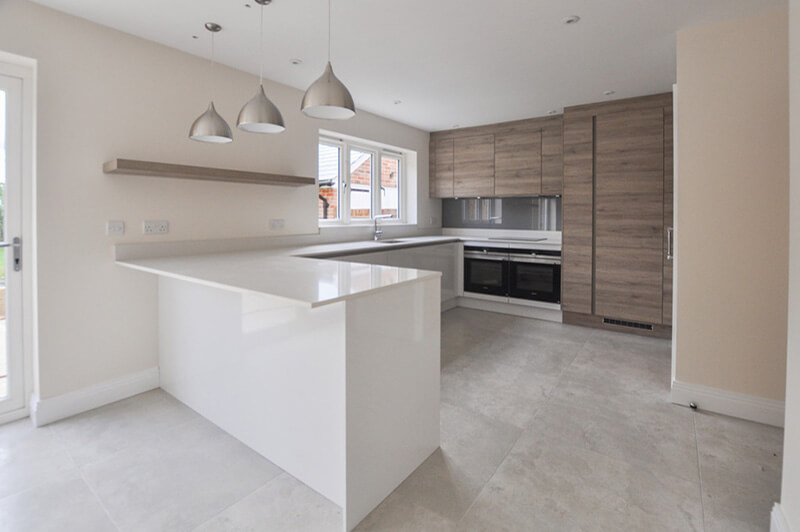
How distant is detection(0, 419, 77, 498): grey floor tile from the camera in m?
1.88

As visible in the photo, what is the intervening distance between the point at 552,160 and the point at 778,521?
13.0 feet

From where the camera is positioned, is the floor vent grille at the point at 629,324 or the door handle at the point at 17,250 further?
the floor vent grille at the point at 629,324

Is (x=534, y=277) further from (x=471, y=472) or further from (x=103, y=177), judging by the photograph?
(x=103, y=177)

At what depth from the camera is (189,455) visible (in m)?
2.08

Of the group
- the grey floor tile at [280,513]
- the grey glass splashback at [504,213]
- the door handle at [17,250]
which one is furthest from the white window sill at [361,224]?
the grey floor tile at [280,513]

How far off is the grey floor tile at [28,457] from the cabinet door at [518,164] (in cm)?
468

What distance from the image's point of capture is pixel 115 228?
264cm

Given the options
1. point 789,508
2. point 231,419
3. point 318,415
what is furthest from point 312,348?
point 789,508

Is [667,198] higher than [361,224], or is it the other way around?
[667,198]

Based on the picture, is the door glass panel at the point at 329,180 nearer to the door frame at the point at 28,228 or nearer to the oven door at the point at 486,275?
the oven door at the point at 486,275

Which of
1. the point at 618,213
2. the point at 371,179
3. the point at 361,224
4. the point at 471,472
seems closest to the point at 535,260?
the point at 618,213

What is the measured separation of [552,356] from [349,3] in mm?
2996

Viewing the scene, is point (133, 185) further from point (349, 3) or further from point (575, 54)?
point (575, 54)

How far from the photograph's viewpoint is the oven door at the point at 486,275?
193 inches
